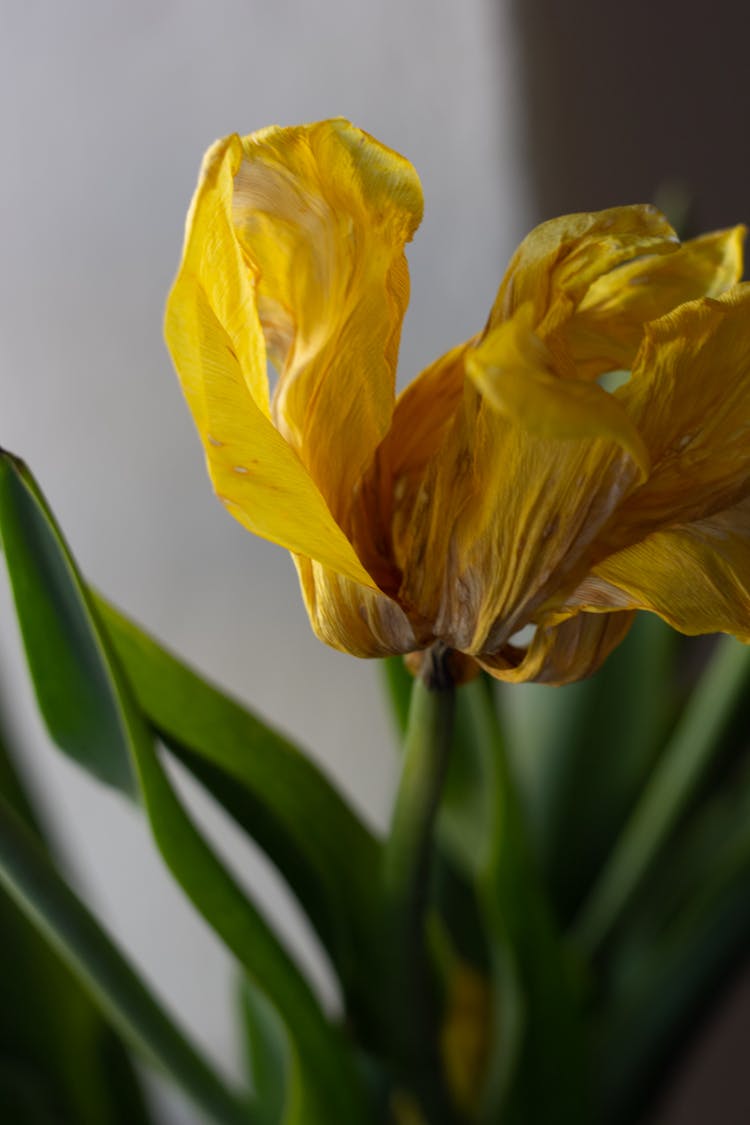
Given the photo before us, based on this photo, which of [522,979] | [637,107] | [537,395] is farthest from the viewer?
[637,107]

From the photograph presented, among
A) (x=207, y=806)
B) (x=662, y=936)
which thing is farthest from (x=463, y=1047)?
(x=207, y=806)

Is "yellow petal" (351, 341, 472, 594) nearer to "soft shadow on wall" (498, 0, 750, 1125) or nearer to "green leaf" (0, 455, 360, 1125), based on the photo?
"green leaf" (0, 455, 360, 1125)

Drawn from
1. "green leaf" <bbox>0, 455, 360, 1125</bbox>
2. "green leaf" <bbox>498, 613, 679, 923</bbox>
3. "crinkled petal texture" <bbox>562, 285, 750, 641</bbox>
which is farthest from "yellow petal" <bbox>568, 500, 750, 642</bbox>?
"green leaf" <bbox>498, 613, 679, 923</bbox>

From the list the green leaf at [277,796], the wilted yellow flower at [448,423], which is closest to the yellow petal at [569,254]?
the wilted yellow flower at [448,423]

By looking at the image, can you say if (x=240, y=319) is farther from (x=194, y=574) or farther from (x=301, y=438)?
(x=194, y=574)

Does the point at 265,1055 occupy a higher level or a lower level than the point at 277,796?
lower

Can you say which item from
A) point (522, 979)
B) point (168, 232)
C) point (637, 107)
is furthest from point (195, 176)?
point (522, 979)

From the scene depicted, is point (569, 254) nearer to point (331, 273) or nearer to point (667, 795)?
point (331, 273)
